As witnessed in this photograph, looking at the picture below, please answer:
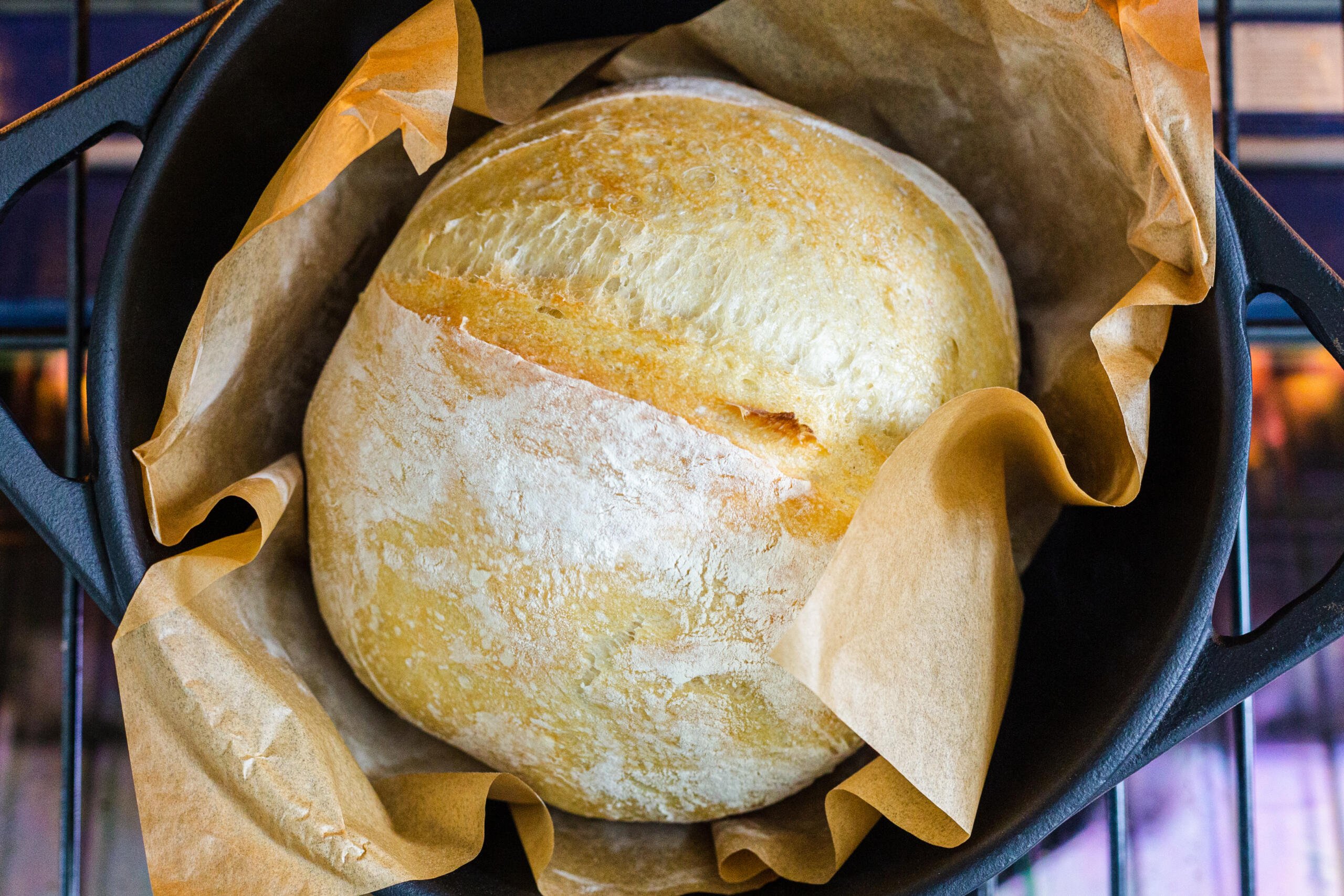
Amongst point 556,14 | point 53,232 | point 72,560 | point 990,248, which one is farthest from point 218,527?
point 53,232

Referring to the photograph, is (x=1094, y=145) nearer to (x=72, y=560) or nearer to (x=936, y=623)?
(x=936, y=623)

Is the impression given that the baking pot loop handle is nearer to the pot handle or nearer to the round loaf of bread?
the round loaf of bread

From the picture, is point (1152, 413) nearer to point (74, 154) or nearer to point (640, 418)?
point (640, 418)

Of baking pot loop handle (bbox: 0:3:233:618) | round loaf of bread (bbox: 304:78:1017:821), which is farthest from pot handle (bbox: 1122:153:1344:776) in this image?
baking pot loop handle (bbox: 0:3:233:618)

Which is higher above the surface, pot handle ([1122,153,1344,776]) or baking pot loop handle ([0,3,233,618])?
baking pot loop handle ([0,3,233,618])

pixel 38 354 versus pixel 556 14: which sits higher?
pixel 556 14

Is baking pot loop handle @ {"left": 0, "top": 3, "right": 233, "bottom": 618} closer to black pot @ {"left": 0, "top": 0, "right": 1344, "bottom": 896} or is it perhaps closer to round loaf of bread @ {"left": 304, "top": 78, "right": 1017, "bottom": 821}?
black pot @ {"left": 0, "top": 0, "right": 1344, "bottom": 896}
